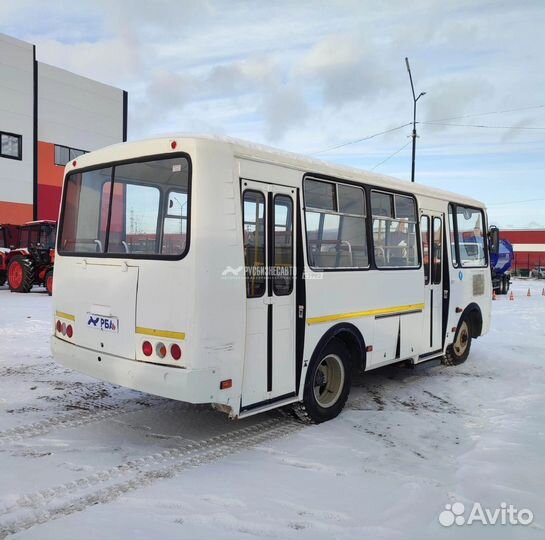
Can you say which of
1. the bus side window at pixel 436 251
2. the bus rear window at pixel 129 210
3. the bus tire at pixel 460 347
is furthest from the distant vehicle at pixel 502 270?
the bus rear window at pixel 129 210

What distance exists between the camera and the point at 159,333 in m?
4.49

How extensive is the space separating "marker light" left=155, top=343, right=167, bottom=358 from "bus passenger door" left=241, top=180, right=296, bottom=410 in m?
0.71

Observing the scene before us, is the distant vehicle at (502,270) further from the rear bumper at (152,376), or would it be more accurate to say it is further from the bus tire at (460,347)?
the rear bumper at (152,376)

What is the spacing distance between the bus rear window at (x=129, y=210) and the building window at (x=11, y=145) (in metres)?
22.8

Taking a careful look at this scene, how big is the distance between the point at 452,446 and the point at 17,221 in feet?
84.9

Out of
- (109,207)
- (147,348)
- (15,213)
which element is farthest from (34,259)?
(147,348)

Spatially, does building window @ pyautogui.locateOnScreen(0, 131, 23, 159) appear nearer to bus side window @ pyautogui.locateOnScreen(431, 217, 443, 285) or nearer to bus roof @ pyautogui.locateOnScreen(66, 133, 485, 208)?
bus roof @ pyautogui.locateOnScreen(66, 133, 485, 208)

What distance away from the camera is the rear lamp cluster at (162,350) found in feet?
14.4

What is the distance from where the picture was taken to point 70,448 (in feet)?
15.5

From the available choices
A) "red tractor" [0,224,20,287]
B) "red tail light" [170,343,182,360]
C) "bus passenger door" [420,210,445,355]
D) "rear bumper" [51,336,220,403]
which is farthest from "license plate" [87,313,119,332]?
"red tractor" [0,224,20,287]

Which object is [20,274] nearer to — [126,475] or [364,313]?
[364,313]

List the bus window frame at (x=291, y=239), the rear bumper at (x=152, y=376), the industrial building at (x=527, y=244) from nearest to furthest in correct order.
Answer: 1. the rear bumper at (x=152, y=376)
2. the bus window frame at (x=291, y=239)
3. the industrial building at (x=527, y=244)

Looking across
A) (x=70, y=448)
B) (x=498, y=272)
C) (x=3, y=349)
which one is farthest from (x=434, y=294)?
(x=498, y=272)

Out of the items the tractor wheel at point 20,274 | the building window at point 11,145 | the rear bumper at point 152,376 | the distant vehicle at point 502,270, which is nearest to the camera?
the rear bumper at point 152,376
